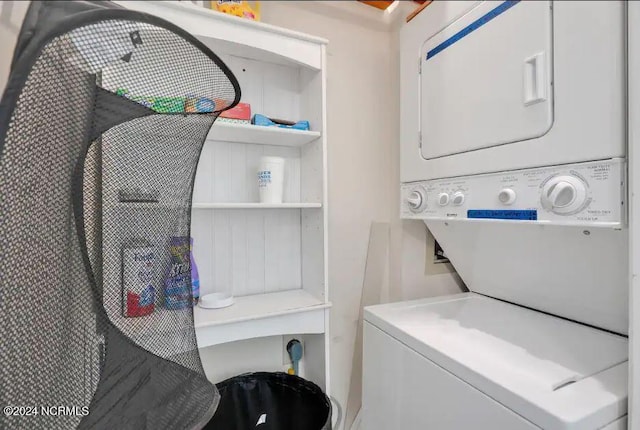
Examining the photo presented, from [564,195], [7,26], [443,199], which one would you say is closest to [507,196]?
[564,195]

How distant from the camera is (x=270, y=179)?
5.03 ft

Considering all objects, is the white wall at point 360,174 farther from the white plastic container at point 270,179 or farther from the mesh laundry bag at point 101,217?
the mesh laundry bag at point 101,217

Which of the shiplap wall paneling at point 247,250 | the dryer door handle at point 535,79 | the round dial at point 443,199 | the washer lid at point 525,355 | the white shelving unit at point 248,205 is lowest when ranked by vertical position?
the washer lid at point 525,355

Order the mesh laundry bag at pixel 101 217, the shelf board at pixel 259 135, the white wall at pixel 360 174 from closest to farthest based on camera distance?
the mesh laundry bag at pixel 101 217
the shelf board at pixel 259 135
the white wall at pixel 360 174

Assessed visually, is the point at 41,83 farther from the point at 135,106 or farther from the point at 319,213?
the point at 319,213

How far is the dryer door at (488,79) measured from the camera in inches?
41.5

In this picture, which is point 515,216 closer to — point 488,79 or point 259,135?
point 488,79

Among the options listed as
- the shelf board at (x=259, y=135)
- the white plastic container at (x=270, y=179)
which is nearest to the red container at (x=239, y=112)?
the shelf board at (x=259, y=135)

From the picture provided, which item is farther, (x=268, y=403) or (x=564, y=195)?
(x=268, y=403)

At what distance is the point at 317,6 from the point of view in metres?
1.84

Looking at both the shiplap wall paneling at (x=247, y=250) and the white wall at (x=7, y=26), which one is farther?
the shiplap wall paneling at (x=247, y=250)

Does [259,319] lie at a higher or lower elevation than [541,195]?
lower

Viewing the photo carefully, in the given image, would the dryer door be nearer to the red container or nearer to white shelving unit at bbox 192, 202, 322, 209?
white shelving unit at bbox 192, 202, 322, 209

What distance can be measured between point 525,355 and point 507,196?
0.56m
